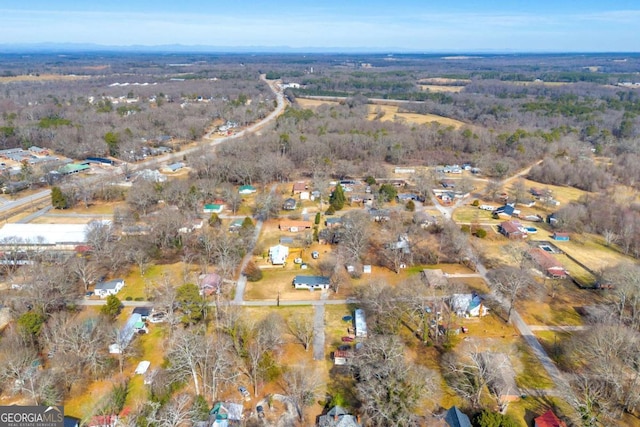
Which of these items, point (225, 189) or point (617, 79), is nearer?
point (225, 189)

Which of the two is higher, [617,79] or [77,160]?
[617,79]

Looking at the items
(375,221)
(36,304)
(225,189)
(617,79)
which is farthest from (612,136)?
(617,79)

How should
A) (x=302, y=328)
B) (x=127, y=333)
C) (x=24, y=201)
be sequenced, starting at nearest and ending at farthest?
(x=127, y=333) < (x=302, y=328) < (x=24, y=201)

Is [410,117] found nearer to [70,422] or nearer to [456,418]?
[456,418]

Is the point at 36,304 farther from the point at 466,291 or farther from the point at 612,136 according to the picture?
the point at 612,136

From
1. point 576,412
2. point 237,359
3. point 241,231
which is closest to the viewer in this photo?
point 576,412

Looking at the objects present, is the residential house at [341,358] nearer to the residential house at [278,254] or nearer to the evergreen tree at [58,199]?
the residential house at [278,254]

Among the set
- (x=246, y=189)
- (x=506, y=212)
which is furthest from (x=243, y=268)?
(x=506, y=212)
